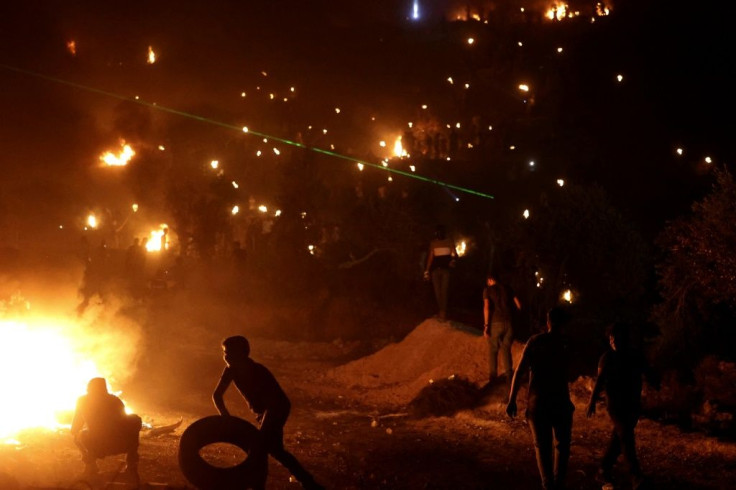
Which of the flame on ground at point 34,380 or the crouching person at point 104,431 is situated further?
the flame on ground at point 34,380

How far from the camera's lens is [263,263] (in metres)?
25.5

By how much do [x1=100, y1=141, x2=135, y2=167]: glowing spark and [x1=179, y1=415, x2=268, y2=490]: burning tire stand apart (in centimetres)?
4105

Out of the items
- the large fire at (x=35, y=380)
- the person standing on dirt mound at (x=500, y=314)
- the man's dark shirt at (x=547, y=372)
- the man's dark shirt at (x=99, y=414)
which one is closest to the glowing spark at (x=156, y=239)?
the large fire at (x=35, y=380)

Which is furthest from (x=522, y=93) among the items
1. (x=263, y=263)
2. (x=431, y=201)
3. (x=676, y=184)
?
(x=263, y=263)

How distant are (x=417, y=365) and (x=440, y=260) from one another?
242 centimetres

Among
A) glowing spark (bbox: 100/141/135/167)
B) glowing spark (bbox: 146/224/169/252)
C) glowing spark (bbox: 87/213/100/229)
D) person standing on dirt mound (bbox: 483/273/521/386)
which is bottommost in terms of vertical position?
person standing on dirt mound (bbox: 483/273/521/386)

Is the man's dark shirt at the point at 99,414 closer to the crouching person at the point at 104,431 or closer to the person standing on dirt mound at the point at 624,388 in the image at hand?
the crouching person at the point at 104,431

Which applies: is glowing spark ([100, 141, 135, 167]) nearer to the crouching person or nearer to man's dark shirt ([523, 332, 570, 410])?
the crouching person

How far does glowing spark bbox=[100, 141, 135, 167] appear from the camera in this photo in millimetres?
43625

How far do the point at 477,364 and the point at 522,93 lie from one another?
33.2 m

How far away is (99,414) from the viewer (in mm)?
6918

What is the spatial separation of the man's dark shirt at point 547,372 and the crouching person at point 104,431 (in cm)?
418

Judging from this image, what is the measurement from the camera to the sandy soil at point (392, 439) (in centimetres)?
728

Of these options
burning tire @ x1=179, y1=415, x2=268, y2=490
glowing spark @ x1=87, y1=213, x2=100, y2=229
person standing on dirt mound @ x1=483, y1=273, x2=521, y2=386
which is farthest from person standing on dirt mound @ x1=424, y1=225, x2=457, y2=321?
glowing spark @ x1=87, y1=213, x2=100, y2=229
